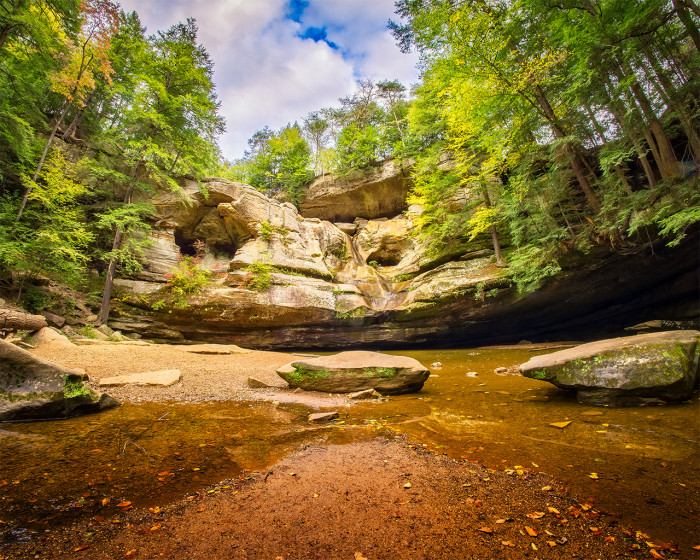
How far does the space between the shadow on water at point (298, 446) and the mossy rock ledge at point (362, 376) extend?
28.8 inches

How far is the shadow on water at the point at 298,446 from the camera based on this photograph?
1798 mm

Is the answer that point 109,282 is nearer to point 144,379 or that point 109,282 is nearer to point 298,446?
point 144,379

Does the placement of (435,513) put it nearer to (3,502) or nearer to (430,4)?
(3,502)

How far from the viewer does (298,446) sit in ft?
9.24

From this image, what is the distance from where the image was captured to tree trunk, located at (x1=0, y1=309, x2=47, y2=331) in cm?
681

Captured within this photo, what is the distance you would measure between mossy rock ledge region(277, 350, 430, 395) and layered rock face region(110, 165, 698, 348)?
8280 mm

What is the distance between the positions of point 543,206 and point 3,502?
13.6 metres

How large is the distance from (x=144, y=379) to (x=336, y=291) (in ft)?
33.3

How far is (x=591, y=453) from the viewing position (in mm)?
2496

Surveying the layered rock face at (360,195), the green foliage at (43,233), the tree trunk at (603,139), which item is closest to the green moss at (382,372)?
the tree trunk at (603,139)

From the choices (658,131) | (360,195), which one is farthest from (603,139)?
(360,195)

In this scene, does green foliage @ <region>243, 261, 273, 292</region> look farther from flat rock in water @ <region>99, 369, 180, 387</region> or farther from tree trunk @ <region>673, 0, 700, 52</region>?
tree trunk @ <region>673, 0, 700, 52</region>

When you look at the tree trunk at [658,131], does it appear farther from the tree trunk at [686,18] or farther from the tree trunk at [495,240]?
the tree trunk at [495,240]

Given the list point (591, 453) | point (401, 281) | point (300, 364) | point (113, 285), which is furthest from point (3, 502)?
point (401, 281)
